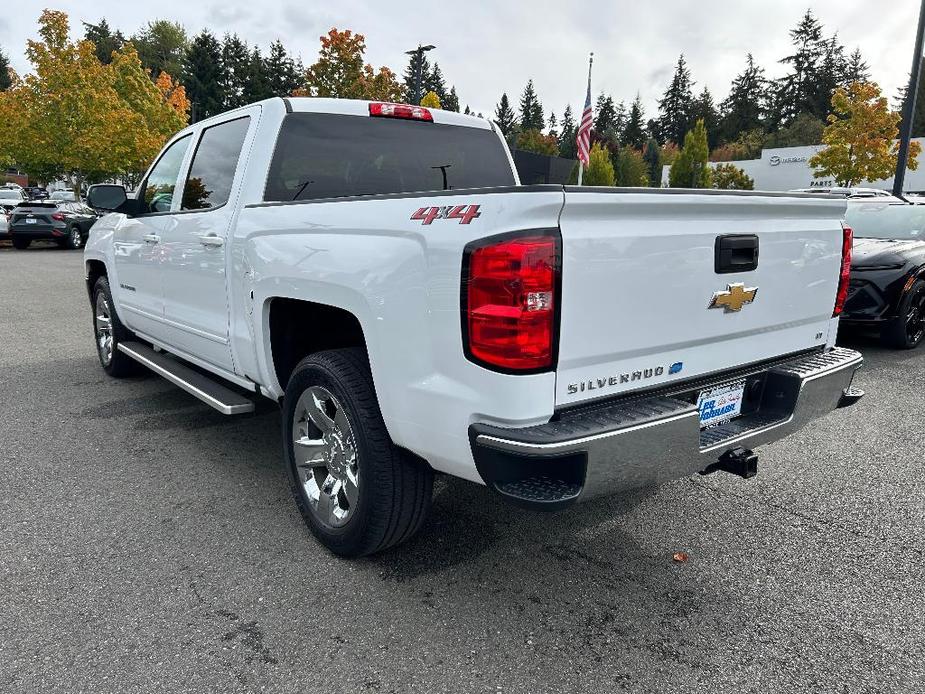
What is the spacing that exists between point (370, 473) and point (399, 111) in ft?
7.58

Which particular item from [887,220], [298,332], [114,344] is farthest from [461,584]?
[887,220]

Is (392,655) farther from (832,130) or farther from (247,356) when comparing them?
(832,130)

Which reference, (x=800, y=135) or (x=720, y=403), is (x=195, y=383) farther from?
(x=800, y=135)

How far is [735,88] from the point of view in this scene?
300 ft

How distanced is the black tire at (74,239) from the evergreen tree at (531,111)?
109674mm

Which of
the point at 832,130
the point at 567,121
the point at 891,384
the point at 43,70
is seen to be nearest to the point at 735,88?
the point at 567,121

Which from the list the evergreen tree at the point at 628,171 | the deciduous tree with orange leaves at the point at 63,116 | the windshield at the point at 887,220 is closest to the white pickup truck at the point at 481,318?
the windshield at the point at 887,220

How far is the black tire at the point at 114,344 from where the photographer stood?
222 inches

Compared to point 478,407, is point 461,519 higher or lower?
lower

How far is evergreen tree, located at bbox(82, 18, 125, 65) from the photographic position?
8931cm

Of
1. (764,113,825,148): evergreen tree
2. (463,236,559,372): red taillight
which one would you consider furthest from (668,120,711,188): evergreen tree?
(463,236,559,372): red taillight

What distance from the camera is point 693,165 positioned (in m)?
49.6

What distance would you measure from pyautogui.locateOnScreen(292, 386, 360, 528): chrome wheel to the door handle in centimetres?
105

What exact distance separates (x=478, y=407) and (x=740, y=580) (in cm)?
150
